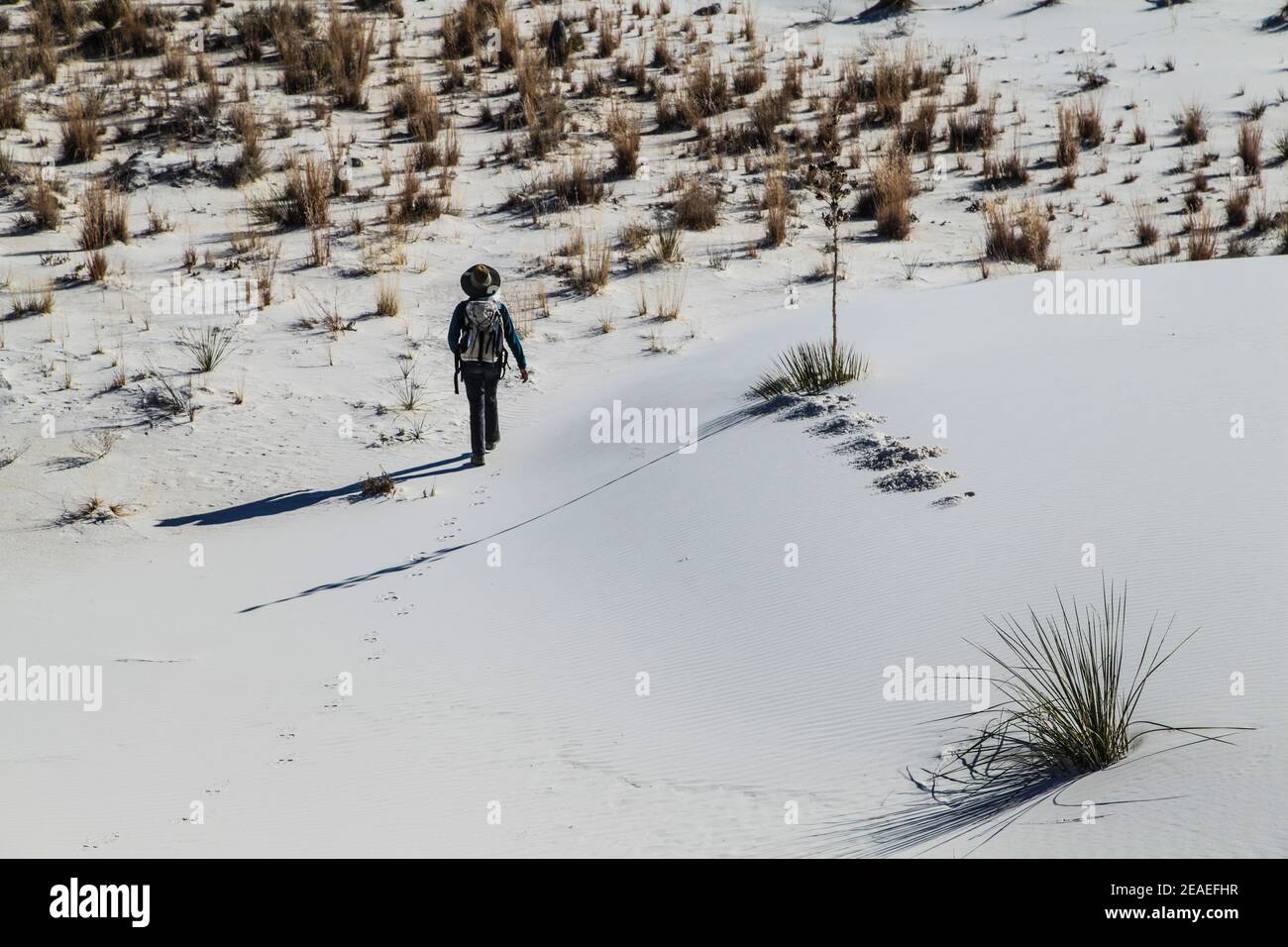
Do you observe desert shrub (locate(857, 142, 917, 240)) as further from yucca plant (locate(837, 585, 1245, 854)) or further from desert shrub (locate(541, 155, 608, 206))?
yucca plant (locate(837, 585, 1245, 854))

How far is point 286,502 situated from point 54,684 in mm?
3095

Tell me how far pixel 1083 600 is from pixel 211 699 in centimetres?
406

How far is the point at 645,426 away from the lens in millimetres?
9391

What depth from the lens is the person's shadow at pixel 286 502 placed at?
341 inches

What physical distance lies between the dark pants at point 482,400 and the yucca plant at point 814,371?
2.02m

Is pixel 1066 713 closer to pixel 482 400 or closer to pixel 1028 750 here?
pixel 1028 750

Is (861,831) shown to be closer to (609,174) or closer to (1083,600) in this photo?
(1083,600)

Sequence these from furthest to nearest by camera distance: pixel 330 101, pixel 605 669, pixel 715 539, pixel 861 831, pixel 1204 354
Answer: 1. pixel 330 101
2. pixel 1204 354
3. pixel 715 539
4. pixel 605 669
5. pixel 861 831

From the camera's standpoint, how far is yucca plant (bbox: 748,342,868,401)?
8609 mm

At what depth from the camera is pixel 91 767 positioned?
5027 millimetres

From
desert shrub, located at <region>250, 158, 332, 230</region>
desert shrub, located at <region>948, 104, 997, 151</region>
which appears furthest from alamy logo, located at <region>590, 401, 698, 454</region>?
desert shrub, located at <region>948, 104, 997, 151</region>

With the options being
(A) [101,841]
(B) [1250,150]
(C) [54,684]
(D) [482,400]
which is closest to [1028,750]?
(A) [101,841]

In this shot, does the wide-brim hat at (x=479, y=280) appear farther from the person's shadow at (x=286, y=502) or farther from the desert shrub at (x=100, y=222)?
the desert shrub at (x=100, y=222)
